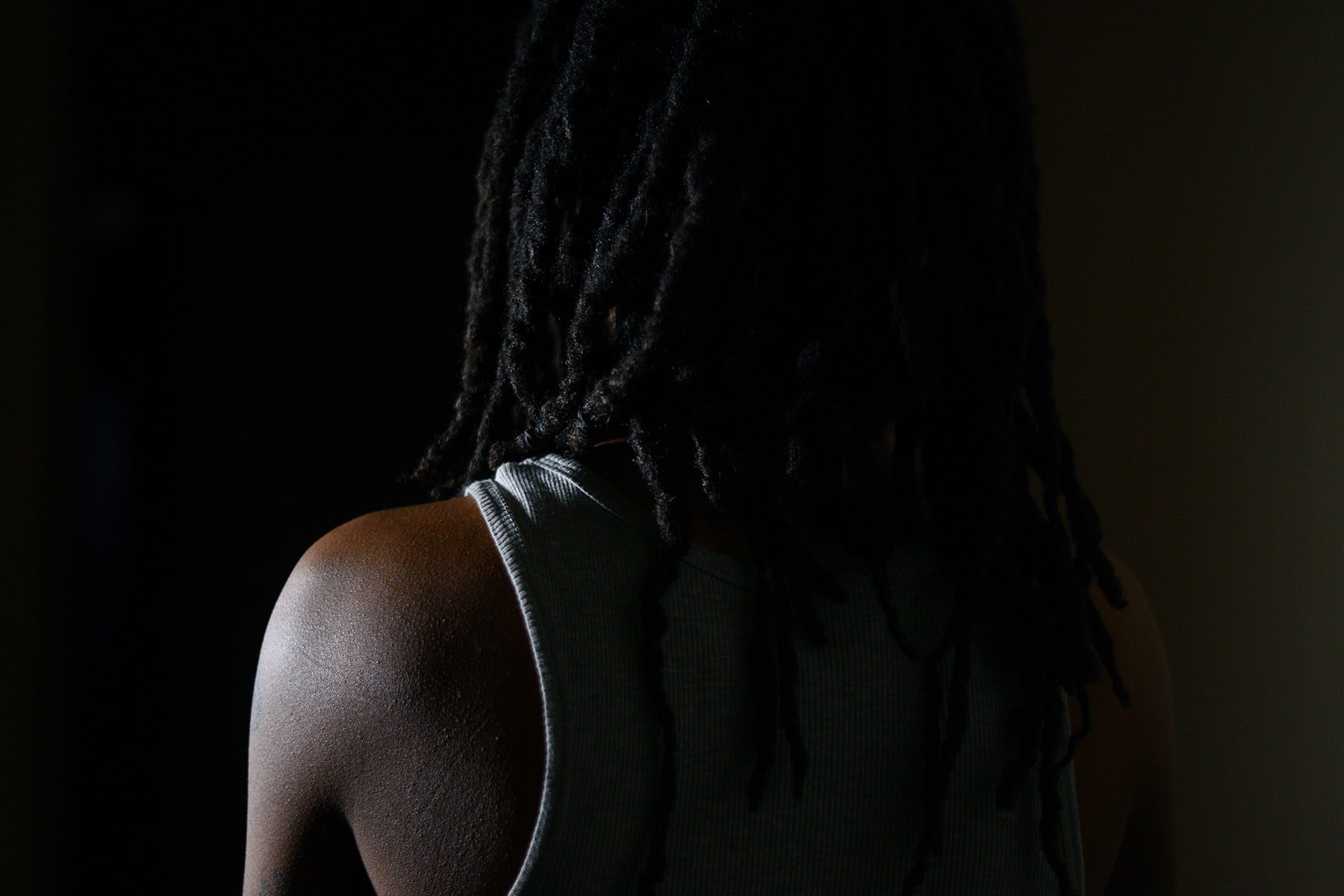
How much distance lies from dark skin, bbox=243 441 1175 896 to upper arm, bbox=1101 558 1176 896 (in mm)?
63

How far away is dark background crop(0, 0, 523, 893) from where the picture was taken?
1.09 meters

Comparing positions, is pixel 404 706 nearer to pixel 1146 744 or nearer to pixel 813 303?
pixel 813 303

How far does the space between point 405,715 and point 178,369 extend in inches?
28.7

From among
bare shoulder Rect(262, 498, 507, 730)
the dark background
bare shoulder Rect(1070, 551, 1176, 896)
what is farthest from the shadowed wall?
bare shoulder Rect(262, 498, 507, 730)

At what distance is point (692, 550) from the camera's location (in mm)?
602

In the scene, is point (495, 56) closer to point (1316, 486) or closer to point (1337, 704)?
point (1316, 486)

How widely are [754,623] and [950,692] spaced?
135 millimetres

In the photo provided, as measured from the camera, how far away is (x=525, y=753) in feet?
1.85

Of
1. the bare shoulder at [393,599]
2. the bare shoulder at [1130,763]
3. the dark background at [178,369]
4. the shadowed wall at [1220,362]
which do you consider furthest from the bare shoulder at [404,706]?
the shadowed wall at [1220,362]

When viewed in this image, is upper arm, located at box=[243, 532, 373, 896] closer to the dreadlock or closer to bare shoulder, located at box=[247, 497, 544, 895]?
bare shoulder, located at box=[247, 497, 544, 895]

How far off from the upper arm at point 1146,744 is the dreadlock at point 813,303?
5 cm

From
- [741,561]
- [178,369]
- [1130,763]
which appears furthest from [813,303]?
[178,369]

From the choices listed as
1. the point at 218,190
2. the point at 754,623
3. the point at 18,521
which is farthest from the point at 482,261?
the point at 18,521

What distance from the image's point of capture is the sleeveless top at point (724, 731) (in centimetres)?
56
